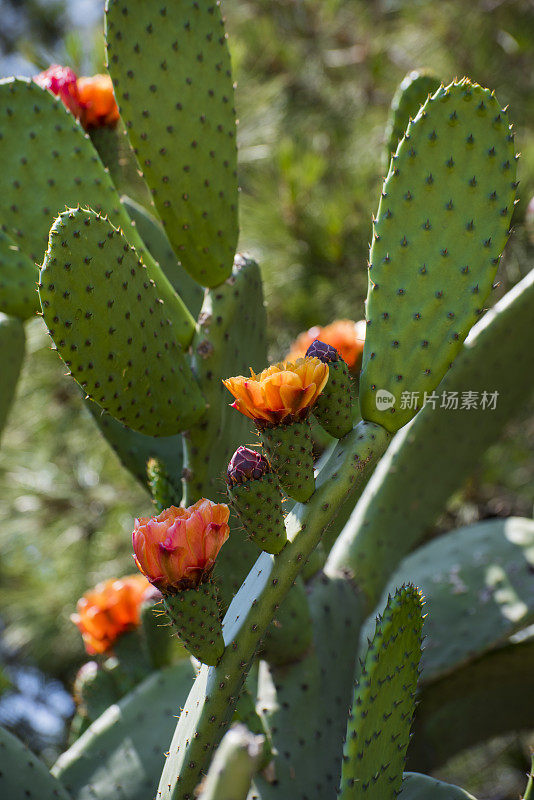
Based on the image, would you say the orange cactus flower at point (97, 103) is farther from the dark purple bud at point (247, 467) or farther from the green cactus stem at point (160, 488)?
→ the dark purple bud at point (247, 467)

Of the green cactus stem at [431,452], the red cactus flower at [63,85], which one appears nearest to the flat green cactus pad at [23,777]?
the green cactus stem at [431,452]

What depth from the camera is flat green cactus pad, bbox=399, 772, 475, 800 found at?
876mm

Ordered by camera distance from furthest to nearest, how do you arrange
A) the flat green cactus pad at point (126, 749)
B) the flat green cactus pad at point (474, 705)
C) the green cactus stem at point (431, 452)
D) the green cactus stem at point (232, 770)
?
the flat green cactus pad at point (474, 705)
the green cactus stem at point (431, 452)
the flat green cactus pad at point (126, 749)
the green cactus stem at point (232, 770)

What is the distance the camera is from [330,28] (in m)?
3.21

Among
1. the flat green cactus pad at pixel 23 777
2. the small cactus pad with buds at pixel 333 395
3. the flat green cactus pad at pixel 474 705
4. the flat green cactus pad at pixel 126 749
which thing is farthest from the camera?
the flat green cactus pad at pixel 474 705

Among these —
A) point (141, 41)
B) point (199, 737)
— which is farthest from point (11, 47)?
point (199, 737)

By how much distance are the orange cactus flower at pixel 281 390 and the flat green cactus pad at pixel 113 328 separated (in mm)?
179

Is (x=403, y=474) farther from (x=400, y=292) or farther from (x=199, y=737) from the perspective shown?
(x=199, y=737)

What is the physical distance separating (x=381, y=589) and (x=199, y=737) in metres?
0.55

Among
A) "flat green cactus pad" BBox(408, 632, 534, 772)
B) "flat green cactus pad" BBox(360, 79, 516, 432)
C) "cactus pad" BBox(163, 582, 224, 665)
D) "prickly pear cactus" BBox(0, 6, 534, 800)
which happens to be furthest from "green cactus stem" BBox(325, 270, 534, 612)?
"cactus pad" BBox(163, 582, 224, 665)

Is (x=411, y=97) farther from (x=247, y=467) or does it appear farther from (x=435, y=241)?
(x=247, y=467)

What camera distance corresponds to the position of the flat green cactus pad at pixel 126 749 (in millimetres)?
1106

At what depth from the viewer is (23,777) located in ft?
A: 3.23

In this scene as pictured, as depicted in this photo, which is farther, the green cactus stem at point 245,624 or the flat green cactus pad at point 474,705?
the flat green cactus pad at point 474,705
